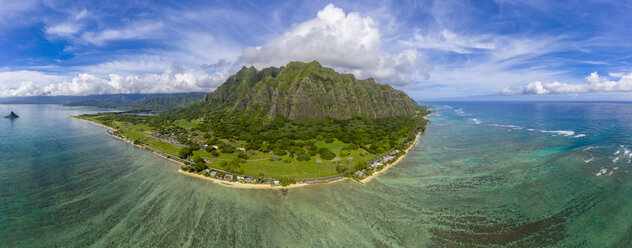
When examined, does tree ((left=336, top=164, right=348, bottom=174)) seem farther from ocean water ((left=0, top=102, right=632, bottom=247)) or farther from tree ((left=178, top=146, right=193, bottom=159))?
tree ((left=178, top=146, right=193, bottom=159))

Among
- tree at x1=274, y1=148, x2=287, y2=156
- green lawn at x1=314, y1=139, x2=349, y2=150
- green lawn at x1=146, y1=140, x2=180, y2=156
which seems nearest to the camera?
tree at x1=274, y1=148, x2=287, y2=156

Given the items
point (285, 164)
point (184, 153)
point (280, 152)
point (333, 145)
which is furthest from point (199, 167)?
point (333, 145)

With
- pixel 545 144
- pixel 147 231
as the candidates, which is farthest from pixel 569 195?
pixel 147 231

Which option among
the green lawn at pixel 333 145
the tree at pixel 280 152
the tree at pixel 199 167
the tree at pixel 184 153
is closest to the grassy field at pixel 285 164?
the tree at pixel 280 152

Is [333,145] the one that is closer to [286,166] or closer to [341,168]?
[341,168]

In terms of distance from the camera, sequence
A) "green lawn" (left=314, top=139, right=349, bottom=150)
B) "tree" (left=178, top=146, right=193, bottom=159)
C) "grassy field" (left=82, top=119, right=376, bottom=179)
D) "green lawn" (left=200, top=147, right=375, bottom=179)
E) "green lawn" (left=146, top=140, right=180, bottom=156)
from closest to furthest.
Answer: "green lawn" (left=200, top=147, right=375, bottom=179)
"grassy field" (left=82, top=119, right=376, bottom=179)
"tree" (left=178, top=146, right=193, bottom=159)
"green lawn" (left=146, top=140, right=180, bottom=156)
"green lawn" (left=314, top=139, right=349, bottom=150)

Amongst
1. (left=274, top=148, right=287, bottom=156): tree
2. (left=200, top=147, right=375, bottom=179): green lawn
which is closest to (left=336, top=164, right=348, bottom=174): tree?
(left=200, top=147, right=375, bottom=179): green lawn

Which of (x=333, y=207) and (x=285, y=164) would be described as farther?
(x=285, y=164)

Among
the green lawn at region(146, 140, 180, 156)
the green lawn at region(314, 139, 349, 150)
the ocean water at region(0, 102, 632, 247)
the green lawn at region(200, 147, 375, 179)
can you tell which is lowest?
the ocean water at region(0, 102, 632, 247)

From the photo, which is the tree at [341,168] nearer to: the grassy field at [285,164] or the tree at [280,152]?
the grassy field at [285,164]
